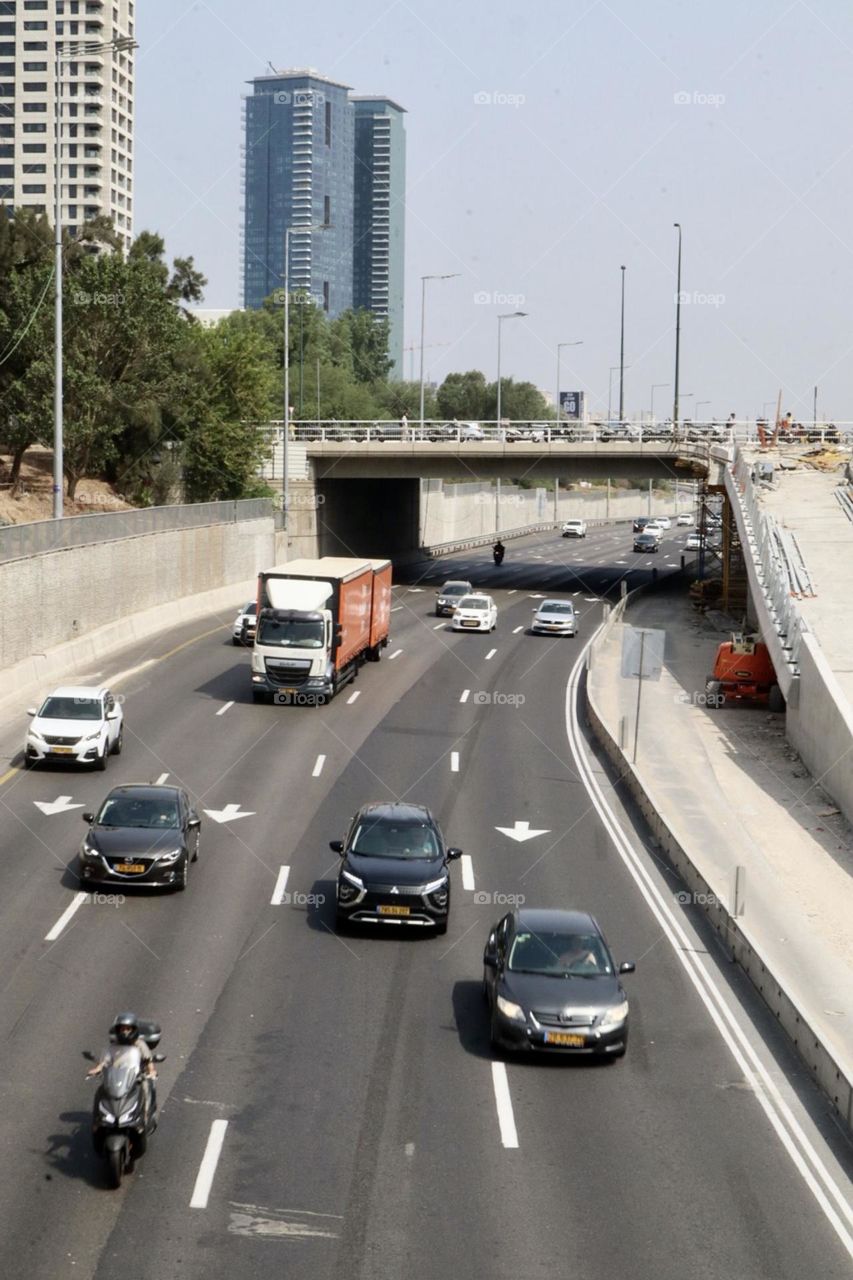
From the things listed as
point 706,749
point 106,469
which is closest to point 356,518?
point 106,469

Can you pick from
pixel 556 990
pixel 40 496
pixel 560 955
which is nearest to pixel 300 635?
pixel 560 955

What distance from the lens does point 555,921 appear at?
63.1 feet

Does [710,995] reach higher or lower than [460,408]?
lower

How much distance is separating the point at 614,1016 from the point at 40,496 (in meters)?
53.1

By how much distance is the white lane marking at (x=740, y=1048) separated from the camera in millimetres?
14406

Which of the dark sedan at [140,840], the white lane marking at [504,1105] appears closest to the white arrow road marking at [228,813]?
the dark sedan at [140,840]

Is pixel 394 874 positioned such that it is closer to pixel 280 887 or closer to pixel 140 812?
pixel 280 887

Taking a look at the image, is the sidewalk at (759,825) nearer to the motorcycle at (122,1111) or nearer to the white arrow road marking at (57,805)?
the motorcycle at (122,1111)

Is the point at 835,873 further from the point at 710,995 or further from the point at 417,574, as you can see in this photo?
the point at 417,574

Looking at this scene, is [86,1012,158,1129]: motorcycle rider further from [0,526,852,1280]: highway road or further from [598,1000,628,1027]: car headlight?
[598,1000,628,1027]: car headlight

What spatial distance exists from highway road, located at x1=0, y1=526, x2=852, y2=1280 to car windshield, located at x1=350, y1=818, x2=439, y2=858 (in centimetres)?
126

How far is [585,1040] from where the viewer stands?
57.4 feet

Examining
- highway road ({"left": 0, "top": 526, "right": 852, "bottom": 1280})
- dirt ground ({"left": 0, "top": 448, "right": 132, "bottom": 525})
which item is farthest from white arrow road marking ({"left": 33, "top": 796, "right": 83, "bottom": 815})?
dirt ground ({"left": 0, "top": 448, "right": 132, "bottom": 525})

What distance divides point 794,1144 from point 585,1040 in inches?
110
